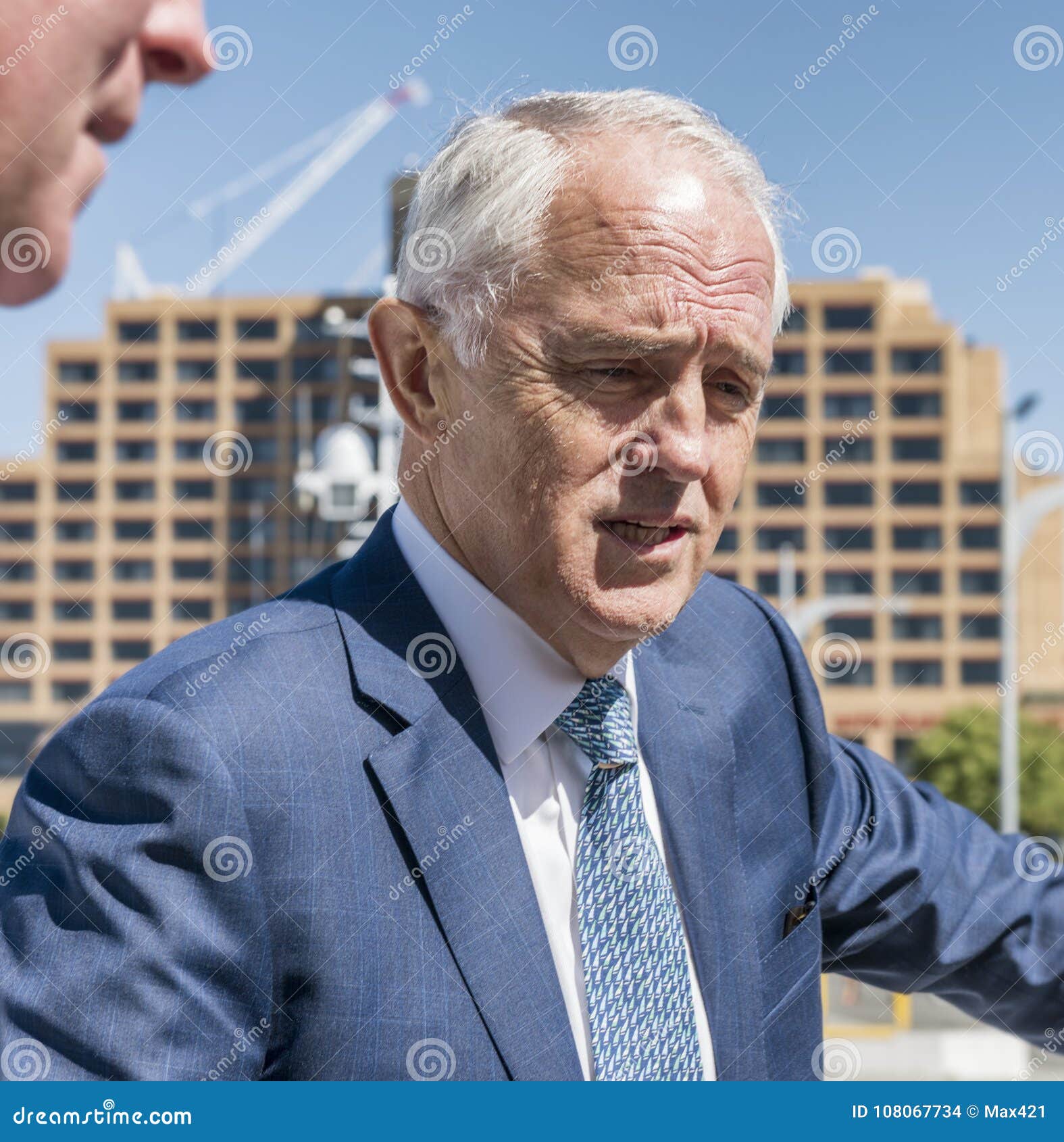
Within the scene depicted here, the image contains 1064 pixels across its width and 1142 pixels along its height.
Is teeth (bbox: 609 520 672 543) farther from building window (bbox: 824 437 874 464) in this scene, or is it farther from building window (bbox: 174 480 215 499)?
building window (bbox: 174 480 215 499)

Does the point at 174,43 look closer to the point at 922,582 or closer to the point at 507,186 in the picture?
the point at 507,186

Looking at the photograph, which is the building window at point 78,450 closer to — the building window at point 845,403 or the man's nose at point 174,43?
the building window at point 845,403

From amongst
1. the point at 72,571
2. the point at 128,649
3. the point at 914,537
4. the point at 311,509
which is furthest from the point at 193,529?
the point at 914,537

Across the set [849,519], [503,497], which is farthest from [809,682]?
[849,519]

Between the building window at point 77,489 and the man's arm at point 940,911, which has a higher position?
the man's arm at point 940,911

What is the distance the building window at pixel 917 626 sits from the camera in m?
60.2

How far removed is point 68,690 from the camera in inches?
2685

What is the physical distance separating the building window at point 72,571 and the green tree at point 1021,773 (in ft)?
155

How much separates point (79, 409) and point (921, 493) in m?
45.7

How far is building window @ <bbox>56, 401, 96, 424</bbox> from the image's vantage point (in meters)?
68.0

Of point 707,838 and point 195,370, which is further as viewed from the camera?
point 195,370

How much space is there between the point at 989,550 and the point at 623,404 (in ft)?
211

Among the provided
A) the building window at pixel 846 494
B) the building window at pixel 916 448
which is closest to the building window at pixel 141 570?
the building window at pixel 846 494

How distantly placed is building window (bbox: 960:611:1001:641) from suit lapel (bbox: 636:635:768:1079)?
61.7 metres
